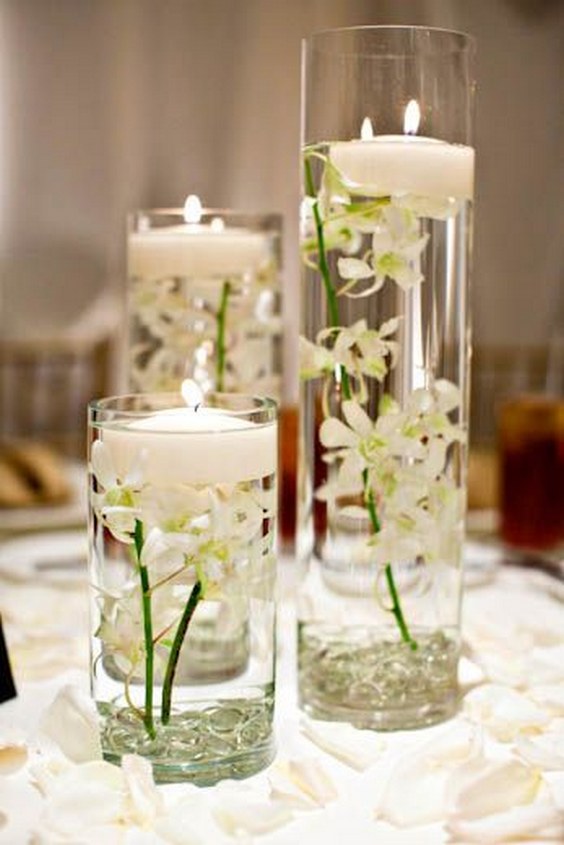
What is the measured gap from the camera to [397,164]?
80cm

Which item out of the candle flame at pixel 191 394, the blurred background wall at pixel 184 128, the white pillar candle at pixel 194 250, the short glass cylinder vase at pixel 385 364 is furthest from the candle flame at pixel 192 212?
the blurred background wall at pixel 184 128

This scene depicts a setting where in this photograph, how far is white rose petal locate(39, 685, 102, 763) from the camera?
74 centimetres

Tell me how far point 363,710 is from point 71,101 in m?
2.58

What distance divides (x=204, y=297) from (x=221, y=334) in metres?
0.03

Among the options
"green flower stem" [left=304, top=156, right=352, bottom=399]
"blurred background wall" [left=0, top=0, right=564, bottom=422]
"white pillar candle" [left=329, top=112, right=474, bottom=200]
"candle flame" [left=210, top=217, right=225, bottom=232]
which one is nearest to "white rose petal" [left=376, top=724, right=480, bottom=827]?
"green flower stem" [left=304, top=156, right=352, bottom=399]

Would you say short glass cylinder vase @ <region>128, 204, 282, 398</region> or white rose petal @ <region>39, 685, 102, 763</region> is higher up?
short glass cylinder vase @ <region>128, 204, 282, 398</region>

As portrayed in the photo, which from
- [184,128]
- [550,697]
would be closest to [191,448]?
[550,697]

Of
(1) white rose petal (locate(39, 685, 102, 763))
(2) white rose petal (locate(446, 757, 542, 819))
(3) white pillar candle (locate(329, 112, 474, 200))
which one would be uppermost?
(3) white pillar candle (locate(329, 112, 474, 200))

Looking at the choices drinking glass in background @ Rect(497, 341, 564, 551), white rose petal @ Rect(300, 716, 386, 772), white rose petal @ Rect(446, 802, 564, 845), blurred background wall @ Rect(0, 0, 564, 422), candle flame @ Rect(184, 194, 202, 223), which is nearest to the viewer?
white rose petal @ Rect(446, 802, 564, 845)

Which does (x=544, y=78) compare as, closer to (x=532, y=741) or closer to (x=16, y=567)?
(x=16, y=567)

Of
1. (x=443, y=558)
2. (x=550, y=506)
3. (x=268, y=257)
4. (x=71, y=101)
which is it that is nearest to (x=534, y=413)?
(x=550, y=506)

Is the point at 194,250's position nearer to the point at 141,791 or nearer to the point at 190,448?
the point at 190,448

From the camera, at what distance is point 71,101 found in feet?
10.3

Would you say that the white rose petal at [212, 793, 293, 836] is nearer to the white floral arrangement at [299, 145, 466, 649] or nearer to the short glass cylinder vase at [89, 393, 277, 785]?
the short glass cylinder vase at [89, 393, 277, 785]
